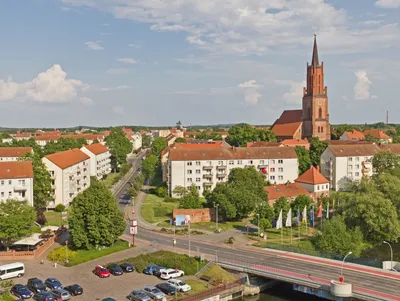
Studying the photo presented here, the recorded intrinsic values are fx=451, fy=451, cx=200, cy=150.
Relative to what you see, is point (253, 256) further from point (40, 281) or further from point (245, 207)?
point (40, 281)

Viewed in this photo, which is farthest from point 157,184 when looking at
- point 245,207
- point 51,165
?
point 245,207

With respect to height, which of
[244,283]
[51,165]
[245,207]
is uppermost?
[51,165]

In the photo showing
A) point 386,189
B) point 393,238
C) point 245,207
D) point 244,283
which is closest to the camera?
point 244,283

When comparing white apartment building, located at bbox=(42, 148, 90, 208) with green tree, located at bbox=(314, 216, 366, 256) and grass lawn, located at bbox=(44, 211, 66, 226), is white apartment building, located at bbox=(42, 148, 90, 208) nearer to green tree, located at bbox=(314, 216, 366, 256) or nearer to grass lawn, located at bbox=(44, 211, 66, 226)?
grass lawn, located at bbox=(44, 211, 66, 226)

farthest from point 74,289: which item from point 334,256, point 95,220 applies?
point 334,256

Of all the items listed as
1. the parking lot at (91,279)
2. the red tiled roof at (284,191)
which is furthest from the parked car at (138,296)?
the red tiled roof at (284,191)
